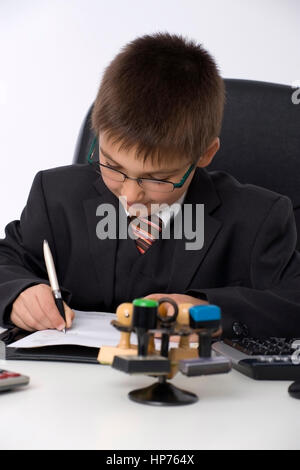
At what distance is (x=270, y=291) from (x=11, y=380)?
0.54 meters

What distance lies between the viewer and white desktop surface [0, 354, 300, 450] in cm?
63

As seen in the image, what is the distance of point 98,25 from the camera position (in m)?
2.53

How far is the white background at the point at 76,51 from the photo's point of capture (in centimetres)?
244

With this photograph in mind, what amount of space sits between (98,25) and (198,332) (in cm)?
201

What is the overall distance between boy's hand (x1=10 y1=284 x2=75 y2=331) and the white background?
1502 millimetres

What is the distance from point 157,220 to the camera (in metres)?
1.30

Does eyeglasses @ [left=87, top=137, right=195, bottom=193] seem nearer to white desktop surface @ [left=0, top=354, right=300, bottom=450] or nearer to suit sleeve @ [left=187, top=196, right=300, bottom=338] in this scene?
suit sleeve @ [left=187, top=196, right=300, bottom=338]

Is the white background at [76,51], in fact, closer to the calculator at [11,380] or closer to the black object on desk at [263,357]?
the black object on desk at [263,357]

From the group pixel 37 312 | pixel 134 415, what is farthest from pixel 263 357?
pixel 37 312

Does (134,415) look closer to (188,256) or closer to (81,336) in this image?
(81,336)

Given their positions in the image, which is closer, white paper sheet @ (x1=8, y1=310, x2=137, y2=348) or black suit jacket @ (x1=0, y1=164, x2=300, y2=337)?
white paper sheet @ (x1=8, y1=310, x2=137, y2=348)

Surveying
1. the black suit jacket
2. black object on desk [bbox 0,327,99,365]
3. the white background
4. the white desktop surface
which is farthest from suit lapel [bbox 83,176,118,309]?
the white background

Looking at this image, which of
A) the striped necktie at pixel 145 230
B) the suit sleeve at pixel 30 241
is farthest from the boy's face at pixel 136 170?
the suit sleeve at pixel 30 241

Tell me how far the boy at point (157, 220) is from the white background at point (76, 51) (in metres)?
1.17
